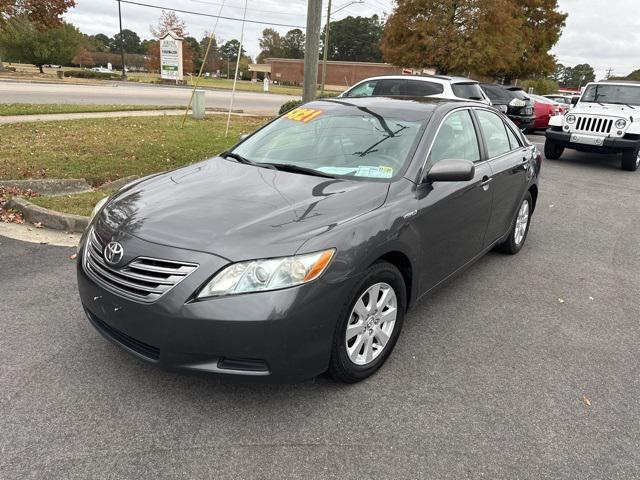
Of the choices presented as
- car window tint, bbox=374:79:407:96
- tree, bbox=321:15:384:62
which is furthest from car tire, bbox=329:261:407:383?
tree, bbox=321:15:384:62

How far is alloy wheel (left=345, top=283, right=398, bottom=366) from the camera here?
2.87 meters

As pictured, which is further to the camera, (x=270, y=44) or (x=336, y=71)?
(x=270, y=44)

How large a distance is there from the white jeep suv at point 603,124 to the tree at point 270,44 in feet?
377

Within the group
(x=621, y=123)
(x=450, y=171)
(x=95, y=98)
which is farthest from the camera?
(x=95, y=98)

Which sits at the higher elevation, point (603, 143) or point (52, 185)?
point (603, 143)

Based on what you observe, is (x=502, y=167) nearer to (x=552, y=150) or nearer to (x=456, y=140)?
(x=456, y=140)

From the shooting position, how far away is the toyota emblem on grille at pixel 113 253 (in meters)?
2.64

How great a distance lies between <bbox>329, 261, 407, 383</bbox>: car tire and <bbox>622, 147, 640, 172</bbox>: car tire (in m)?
10.4

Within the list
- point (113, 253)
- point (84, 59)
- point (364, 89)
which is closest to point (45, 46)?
point (84, 59)

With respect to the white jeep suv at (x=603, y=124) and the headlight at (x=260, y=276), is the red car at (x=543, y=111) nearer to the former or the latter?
the white jeep suv at (x=603, y=124)

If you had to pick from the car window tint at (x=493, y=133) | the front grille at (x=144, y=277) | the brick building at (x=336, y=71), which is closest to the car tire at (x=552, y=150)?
the car window tint at (x=493, y=133)

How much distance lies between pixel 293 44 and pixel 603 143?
393ft

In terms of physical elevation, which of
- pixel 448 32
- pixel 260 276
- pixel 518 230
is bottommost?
pixel 518 230

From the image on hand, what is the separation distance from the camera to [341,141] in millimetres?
3762
